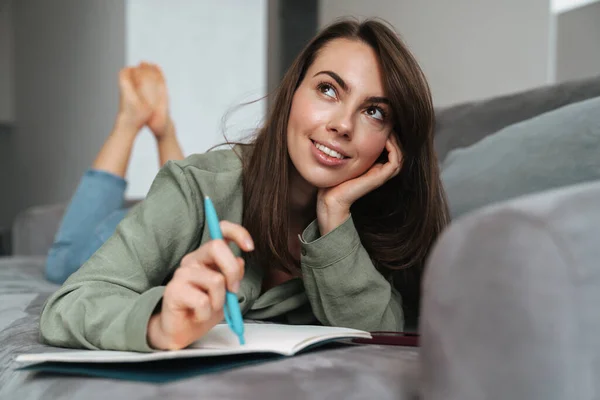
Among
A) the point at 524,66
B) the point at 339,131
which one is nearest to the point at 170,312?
the point at 339,131

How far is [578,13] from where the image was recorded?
213 centimetres

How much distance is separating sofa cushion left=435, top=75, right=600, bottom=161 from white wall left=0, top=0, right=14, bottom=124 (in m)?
4.28

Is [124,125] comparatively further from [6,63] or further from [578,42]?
[6,63]

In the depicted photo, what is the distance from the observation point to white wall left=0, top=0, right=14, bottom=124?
5.11 m

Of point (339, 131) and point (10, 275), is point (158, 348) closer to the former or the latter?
point (339, 131)

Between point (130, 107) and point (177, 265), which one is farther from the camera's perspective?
point (130, 107)

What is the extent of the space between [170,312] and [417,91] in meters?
0.59

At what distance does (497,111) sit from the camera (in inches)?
59.9

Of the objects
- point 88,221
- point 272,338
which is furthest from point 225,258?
point 88,221

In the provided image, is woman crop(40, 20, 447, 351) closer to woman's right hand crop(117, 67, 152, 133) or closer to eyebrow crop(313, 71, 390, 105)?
Answer: eyebrow crop(313, 71, 390, 105)

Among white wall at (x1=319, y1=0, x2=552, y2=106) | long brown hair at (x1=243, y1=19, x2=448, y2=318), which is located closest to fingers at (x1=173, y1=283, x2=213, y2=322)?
long brown hair at (x1=243, y1=19, x2=448, y2=318)

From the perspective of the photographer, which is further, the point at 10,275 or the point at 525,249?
the point at 10,275

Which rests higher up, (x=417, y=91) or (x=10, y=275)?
(x=417, y=91)

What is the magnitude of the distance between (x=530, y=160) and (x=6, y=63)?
15.9 ft
